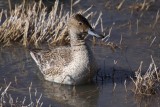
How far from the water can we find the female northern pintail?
141 mm

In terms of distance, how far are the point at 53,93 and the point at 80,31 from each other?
0.96m

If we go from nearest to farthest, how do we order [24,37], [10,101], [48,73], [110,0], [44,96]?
[10,101]
[44,96]
[48,73]
[24,37]
[110,0]

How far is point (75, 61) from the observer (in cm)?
786

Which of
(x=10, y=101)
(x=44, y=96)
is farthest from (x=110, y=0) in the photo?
(x=10, y=101)

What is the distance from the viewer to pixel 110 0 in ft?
39.3

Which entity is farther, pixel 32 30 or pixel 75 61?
pixel 32 30

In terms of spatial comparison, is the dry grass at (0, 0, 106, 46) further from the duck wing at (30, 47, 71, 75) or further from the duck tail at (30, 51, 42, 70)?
the duck wing at (30, 47, 71, 75)

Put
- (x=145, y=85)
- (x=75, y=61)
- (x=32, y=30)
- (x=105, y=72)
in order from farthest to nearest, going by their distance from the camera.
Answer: (x=32, y=30) → (x=105, y=72) → (x=75, y=61) → (x=145, y=85)

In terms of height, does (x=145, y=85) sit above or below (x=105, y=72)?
below

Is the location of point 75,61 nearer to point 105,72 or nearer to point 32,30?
point 105,72

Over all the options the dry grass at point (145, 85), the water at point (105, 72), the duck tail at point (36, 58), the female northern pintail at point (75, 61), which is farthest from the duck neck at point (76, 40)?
the dry grass at point (145, 85)

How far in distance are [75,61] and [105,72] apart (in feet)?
2.39

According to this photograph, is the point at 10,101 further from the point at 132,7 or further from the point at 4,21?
the point at 132,7

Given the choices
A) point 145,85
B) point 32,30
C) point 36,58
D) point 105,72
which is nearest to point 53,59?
point 36,58
